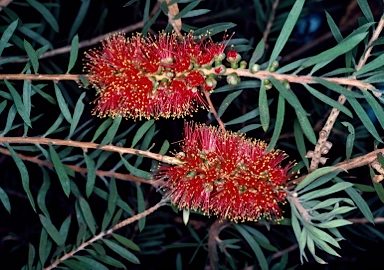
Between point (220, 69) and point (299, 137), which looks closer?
point (220, 69)

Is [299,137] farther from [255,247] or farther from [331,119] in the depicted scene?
[255,247]

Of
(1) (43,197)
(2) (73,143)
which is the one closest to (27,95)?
(2) (73,143)

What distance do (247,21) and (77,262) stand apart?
1.23 m

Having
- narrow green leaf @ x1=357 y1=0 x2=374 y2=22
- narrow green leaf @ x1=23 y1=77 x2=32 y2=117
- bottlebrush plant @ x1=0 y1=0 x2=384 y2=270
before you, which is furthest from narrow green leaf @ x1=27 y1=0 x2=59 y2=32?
narrow green leaf @ x1=357 y1=0 x2=374 y2=22

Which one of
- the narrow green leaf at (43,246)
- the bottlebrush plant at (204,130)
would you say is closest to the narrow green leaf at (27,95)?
the bottlebrush plant at (204,130)

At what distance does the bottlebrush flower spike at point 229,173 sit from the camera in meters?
1.25

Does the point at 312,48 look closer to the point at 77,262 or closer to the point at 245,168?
the point at 245,168

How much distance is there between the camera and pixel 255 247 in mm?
1580

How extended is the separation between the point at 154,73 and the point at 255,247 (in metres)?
0.66

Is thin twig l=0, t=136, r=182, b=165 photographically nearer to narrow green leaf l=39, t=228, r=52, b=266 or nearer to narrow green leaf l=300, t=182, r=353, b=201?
narrow green leaf l=39, t=228, r=52, b=266

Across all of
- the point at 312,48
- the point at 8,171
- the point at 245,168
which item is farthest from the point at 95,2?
the point at 245,168

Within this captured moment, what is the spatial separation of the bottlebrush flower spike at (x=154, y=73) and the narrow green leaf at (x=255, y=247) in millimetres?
479

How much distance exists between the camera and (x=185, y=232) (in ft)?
6.59

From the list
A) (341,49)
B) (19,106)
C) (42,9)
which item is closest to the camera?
(341,49)
